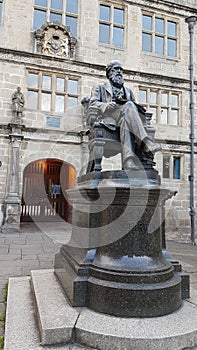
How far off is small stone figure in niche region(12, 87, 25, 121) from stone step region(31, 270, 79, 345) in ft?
20.3

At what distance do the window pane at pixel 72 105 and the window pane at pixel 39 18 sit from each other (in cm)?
248

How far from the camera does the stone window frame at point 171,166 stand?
30.9ft

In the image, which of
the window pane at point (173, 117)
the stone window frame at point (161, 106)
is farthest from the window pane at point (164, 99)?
the window pane at point (173, 117)

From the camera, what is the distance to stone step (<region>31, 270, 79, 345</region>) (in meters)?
1.64

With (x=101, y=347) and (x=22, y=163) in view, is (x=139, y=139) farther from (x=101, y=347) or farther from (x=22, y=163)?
(x=22, y=163)

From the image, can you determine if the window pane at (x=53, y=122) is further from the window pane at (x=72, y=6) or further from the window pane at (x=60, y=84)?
the window pane at (x=72, y=6)

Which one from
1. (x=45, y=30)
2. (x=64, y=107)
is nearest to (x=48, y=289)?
(x=64, y=107)

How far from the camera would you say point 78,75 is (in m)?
8.66

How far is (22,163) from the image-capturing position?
7.87 metres

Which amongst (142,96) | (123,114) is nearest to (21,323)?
(123,114)

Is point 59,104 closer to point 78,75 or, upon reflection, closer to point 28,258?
point 78,75

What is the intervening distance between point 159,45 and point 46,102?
4.88m

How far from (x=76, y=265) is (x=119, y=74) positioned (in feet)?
6.64

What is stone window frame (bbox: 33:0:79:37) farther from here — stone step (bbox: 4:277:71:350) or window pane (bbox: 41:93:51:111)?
stone step (bbox: 4:277:71:350)
